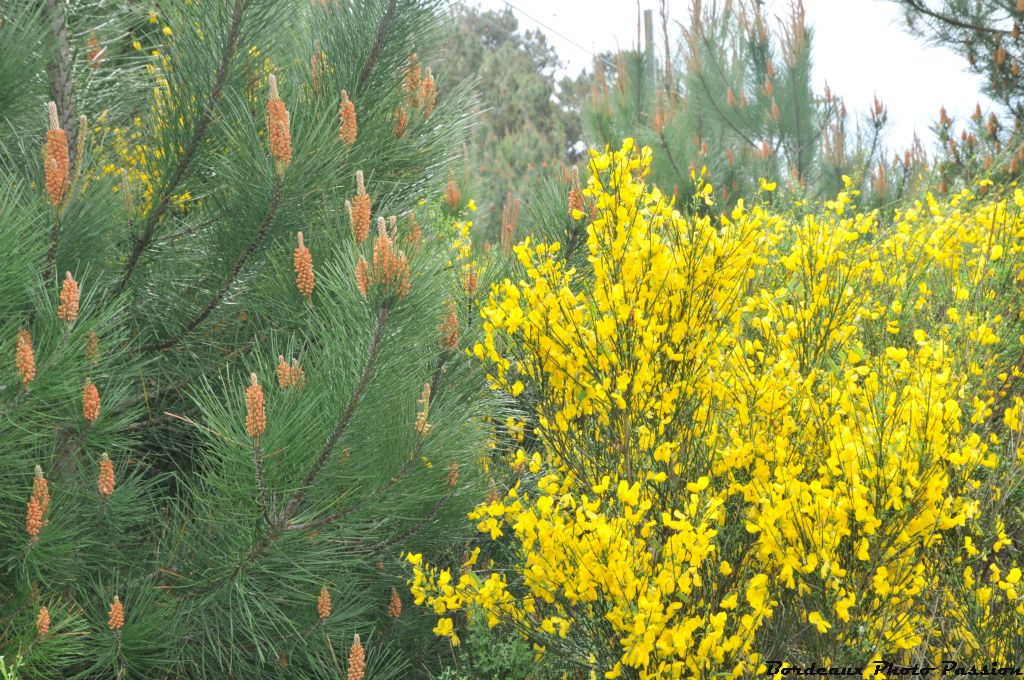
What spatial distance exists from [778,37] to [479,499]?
21.8 ft

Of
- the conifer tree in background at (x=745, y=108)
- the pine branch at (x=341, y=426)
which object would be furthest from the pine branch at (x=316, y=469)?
the conifer tree in background at (x=745, y=108)

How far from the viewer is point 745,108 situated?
9000 millimetres

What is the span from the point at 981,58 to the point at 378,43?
7.25 metres

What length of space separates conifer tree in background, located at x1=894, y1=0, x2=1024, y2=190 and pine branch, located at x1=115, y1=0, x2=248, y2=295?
6.52 metres

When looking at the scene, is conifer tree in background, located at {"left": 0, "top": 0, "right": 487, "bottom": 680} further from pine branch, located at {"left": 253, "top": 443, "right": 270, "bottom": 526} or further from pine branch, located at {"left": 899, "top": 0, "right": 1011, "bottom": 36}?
pine branch, located at {"left": 899, "top": 0, "right": 1011, "bottom": 36}

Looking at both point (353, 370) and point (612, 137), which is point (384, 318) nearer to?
point (353, 370)

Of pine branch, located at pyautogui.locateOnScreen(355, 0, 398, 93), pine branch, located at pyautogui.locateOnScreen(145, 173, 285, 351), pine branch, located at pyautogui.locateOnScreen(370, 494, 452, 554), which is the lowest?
pine branch, located at pyautogui.locateOnScreen(370, 494, 452, 554)

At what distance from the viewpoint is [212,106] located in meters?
3.07

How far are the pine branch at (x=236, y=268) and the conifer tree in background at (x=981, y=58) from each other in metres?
6.56

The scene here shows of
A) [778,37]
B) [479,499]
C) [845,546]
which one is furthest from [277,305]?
[778,37]

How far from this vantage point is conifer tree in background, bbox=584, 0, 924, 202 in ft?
27.1

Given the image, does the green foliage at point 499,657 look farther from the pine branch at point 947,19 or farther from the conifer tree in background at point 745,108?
the pine branch at point 947,19

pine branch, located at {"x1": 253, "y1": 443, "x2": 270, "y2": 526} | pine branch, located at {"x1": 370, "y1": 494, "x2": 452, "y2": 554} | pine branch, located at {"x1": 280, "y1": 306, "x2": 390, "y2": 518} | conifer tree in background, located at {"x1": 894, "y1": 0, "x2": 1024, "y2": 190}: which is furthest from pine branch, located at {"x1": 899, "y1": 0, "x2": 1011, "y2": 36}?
pine branch, located at {"x1": 253, "y1": 443, "x2": 270, "y2": 526}

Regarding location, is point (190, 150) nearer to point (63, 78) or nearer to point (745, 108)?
point (63, 78)
